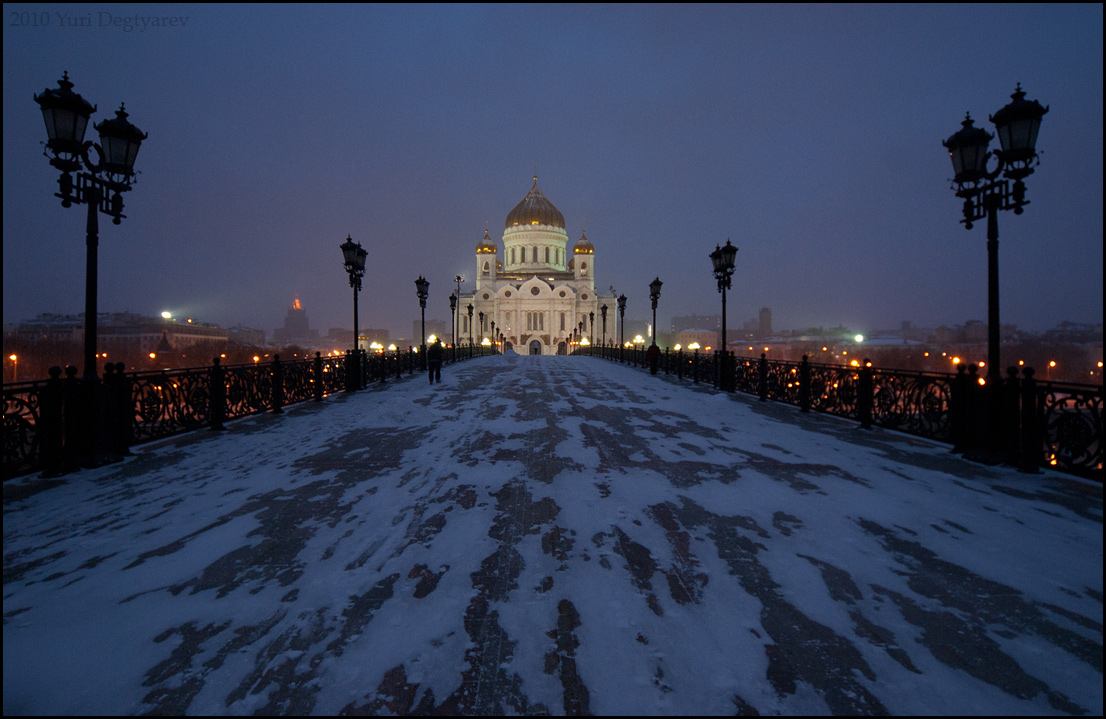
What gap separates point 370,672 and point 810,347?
13422cm

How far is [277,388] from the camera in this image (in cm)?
1032

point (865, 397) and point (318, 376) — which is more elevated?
point (318, 376)

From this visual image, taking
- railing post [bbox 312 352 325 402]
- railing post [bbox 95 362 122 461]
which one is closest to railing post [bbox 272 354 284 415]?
railing post [bbox 312 352 325 402]

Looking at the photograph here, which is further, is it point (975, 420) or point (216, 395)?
point (216, 395)

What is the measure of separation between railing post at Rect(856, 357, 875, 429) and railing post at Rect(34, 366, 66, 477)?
11348mm

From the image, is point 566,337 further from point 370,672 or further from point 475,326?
point 370,672

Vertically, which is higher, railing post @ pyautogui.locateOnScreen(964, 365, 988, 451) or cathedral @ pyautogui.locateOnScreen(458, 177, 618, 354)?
cathedral @ pyautogui.locateOnScreen(458, 177, 618, 354)

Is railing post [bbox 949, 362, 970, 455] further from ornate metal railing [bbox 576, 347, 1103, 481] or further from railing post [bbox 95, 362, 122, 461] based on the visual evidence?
railing post [bbox 95, 362, 122, 461]

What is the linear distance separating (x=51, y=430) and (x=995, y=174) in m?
12.2

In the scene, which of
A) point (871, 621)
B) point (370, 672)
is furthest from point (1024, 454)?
point (370, 672)

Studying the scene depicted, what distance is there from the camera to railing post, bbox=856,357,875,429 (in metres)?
8.19

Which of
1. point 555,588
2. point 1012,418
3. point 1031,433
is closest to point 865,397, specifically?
point 1012,418

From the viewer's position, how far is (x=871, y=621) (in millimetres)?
2711

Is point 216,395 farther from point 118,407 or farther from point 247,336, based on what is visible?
point 247,336
